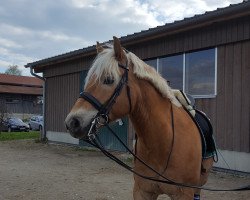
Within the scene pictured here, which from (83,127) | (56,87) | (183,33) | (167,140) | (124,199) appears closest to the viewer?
(83,127)

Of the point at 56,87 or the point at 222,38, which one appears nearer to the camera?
the point at 222,38

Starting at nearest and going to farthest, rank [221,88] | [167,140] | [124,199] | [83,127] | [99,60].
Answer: [83,127], [99,60], [167,140], [124,199], [221,88]

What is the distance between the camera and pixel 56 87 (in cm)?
1648

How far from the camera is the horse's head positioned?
9.09 feet

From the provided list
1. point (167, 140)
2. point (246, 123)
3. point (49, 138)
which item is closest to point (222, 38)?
point (246, 123)

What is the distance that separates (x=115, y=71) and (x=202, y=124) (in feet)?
5.02

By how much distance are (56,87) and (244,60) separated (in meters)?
9.71

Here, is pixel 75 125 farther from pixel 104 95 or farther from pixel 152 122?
pixel 152 122

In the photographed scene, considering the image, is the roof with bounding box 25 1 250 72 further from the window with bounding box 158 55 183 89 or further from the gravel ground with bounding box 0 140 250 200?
the gravel ground with bounding box 0 140 250 200

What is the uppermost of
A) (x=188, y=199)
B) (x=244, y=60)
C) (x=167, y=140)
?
(x=244, y=60)

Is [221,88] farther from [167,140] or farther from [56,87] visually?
[56,87]

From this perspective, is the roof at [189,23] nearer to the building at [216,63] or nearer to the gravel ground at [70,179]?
the building at [216,63]

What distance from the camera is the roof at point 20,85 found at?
41.9 m

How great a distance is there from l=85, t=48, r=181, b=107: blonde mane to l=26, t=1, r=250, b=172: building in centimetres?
523
